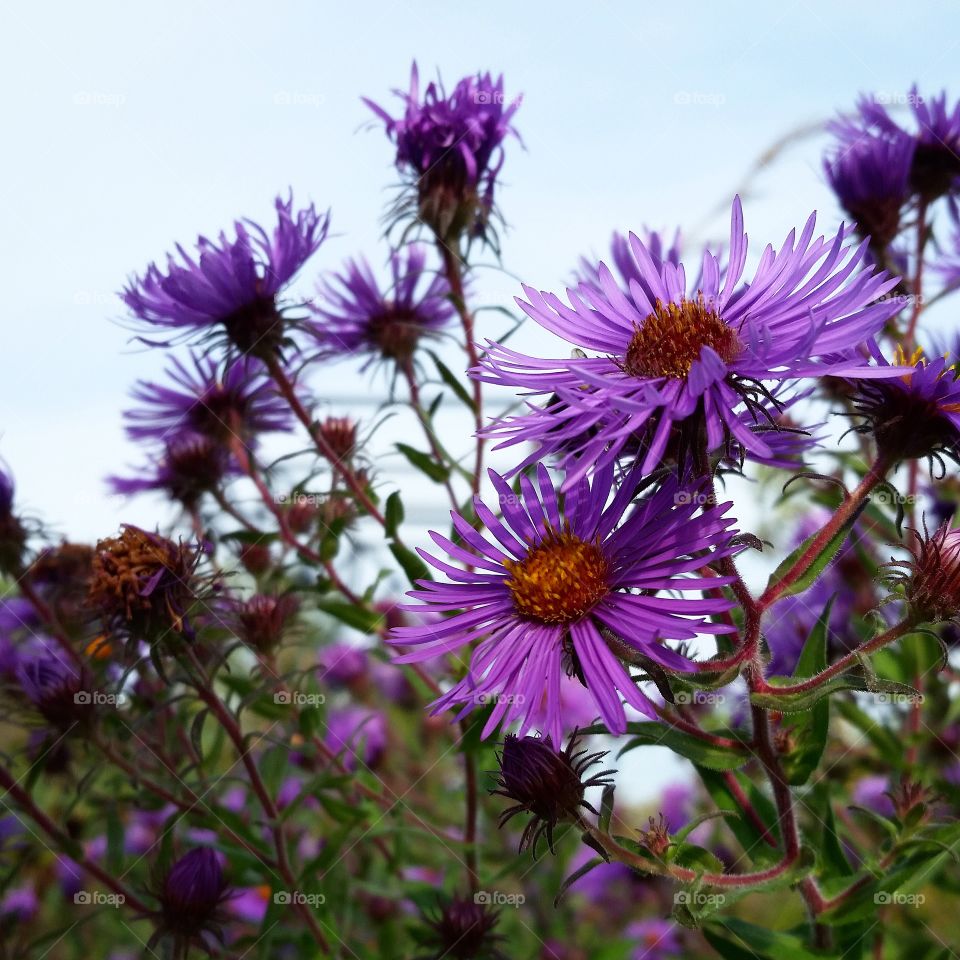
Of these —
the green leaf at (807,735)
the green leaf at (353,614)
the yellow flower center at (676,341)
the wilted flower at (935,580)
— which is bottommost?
the green leaf at (807,735)

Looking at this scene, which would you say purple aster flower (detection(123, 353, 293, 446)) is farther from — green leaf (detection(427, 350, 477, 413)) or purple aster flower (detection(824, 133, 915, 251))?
purple aster flower (detection(824, 133, 915, 251))

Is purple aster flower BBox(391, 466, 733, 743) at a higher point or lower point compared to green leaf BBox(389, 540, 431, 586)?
lower

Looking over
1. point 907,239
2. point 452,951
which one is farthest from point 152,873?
point 907,239

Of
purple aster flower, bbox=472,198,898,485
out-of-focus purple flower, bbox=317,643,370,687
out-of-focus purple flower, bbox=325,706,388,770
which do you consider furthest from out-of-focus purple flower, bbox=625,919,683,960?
purple aster flower, bbox=472,198,898,485

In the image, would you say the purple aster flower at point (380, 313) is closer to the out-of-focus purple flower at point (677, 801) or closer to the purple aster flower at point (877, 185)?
the purple aster flower at point (877, 185)

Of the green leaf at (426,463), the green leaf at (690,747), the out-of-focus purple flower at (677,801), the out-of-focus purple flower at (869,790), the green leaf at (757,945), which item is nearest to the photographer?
the green leaf at (690,747)

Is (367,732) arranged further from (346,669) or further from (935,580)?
(935,580)

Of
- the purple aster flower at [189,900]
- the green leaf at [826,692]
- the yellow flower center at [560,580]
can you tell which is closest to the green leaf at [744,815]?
the green leaf at [826,692]
